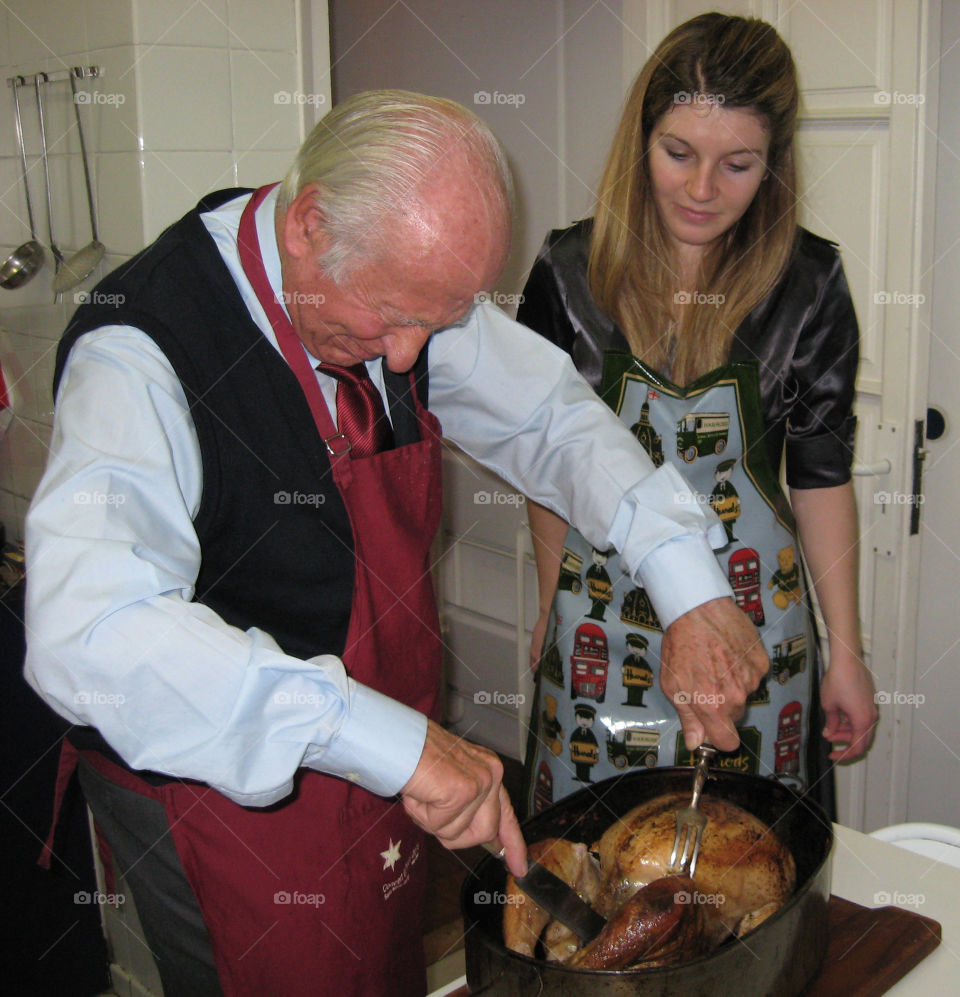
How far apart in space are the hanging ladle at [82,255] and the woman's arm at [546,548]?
822 millimetres

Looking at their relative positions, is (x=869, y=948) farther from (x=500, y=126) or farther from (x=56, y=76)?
(x=500, y=126)

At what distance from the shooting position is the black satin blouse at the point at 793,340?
1.48 meters

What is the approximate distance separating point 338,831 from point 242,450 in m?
0.40

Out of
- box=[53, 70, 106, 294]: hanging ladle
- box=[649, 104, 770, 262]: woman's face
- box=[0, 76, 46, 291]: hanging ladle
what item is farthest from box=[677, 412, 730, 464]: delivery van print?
box=[0, 76, 46, 291]: hanging ladle

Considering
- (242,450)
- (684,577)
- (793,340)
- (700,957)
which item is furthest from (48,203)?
(700,957)

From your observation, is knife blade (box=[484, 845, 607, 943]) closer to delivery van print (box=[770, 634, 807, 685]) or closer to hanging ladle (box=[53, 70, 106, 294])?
delivery van print (box=[770, 634, 807, 685])

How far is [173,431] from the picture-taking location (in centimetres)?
91

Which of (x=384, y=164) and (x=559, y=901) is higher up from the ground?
(x=384, y=164)

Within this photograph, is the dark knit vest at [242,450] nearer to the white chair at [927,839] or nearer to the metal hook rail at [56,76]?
the white chair at [927,839]

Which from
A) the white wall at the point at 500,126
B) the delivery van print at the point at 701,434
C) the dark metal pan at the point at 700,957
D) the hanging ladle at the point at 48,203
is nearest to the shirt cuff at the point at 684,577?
the dark metal pan at the point at 700,957

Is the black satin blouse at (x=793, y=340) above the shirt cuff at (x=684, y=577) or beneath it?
above

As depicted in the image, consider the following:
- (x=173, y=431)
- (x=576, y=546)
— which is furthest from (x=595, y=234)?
(x=173, y=431)

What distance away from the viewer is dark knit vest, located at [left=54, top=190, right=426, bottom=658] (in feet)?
3.17

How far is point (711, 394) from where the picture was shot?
1462mm
